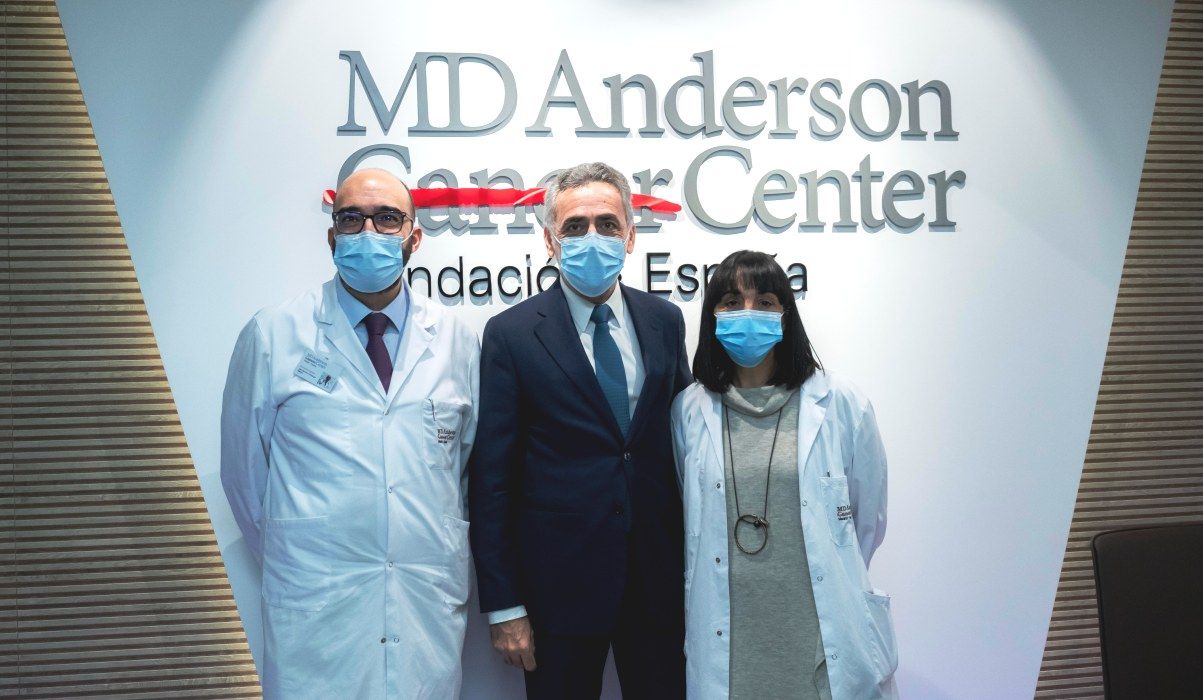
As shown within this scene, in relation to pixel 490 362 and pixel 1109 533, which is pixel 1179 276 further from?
pixel 490 362

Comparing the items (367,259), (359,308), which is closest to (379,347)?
(359,308)

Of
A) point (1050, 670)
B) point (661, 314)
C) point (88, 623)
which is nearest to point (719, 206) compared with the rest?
point (661, 314)

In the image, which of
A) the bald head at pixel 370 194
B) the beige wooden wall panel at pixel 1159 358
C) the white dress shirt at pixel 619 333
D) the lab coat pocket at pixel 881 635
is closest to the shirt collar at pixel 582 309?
the white dress shirt at pixel 619 333

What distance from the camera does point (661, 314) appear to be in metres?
2.67

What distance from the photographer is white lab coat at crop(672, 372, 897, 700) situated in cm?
221

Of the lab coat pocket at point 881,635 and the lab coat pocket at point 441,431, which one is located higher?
the lab coat pocket at point 441,431

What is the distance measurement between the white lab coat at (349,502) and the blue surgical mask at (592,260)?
44 centimetres

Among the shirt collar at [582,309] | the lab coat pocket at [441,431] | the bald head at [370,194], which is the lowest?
the lab coat pocket at [441,431]

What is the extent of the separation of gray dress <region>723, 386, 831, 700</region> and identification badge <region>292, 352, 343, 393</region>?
42.8 inches

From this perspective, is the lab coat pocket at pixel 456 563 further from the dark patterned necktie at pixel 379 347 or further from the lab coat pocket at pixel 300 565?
the dark patterned necktie at pixel 379 347

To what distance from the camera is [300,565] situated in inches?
91.0

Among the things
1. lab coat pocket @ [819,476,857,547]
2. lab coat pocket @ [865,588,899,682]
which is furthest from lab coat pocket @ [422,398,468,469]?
lab coat pocket @ [865,588,899,682]

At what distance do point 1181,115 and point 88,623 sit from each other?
14.1 ft

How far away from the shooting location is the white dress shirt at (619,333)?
8.28 ft
